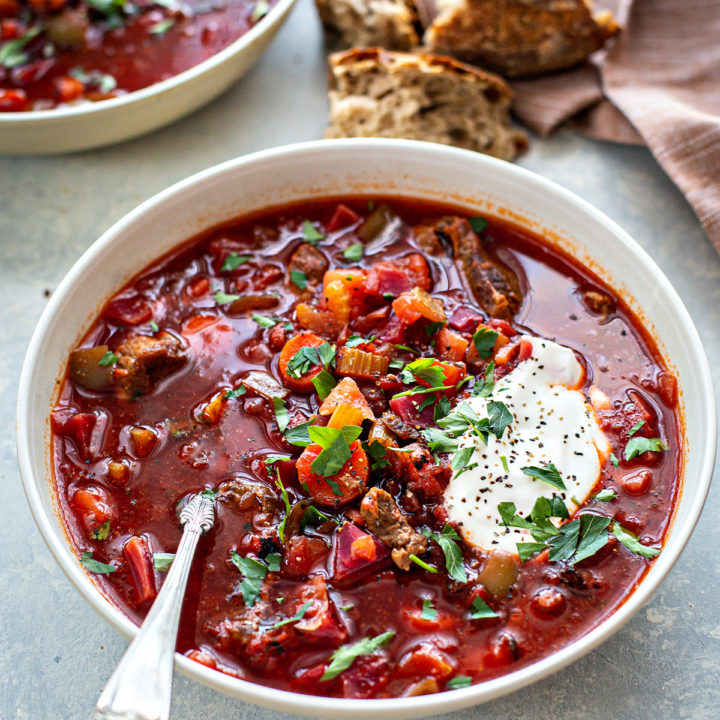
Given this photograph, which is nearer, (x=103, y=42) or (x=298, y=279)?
(x=298, y=279)

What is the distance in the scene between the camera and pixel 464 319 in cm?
387

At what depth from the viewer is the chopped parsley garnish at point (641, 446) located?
3525 mm

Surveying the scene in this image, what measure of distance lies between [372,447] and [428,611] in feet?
2.18

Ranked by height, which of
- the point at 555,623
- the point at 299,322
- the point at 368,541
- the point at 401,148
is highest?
the point at 401,148

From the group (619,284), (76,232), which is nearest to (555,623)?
(619,284)

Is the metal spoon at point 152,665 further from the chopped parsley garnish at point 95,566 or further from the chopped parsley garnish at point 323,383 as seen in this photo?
the chopped parsley garnish at point 323,383

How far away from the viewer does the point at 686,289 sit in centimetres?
455

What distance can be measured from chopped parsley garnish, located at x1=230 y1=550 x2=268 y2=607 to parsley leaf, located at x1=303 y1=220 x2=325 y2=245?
1.60 m

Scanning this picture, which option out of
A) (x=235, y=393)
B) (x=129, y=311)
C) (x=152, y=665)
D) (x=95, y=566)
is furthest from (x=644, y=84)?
(x=152, y=665)

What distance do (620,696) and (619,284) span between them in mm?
1771

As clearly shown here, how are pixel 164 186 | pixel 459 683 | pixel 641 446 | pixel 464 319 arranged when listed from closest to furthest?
1. pixel 459 683
2. pixel 641 446
3. pixel 464 319
4. pixel 164 186

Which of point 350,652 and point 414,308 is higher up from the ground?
point 414,308

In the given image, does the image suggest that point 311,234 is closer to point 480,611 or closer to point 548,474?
point 548,474

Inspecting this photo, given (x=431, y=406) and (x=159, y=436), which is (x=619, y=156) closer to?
(x=431, y=406)
